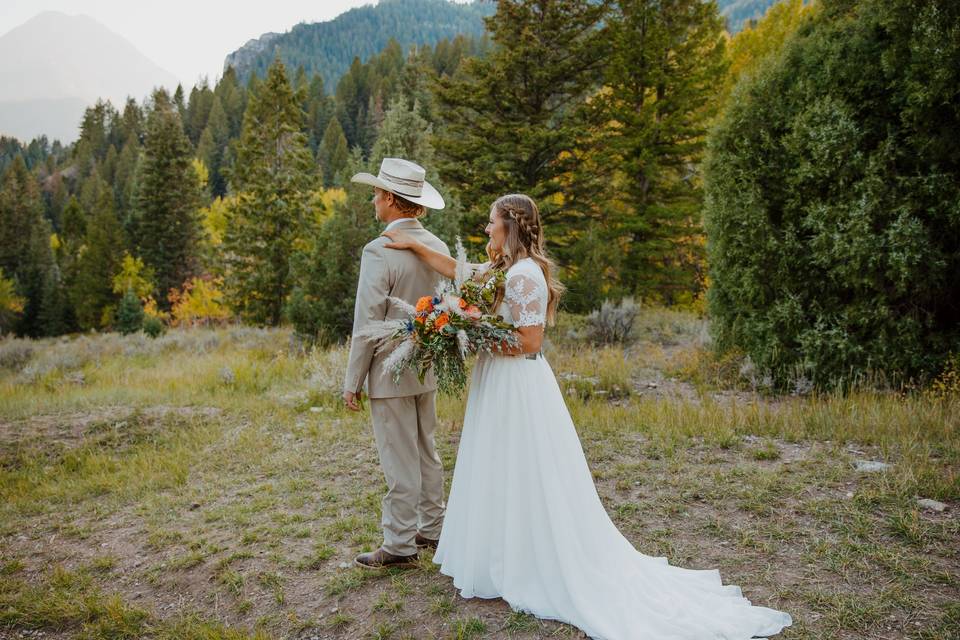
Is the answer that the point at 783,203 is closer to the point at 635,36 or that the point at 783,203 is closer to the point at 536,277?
the point at 536,277

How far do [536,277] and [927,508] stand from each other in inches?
142

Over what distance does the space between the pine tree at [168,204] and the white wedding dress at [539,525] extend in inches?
1559

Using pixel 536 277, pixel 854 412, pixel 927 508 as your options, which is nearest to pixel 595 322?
pixel 854 412

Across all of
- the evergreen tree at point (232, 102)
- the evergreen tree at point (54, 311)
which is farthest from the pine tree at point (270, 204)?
the evergreen tree at point (232, 102)

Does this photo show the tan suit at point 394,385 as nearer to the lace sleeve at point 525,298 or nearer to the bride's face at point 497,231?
the bride's face at point 497,231

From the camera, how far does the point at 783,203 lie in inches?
326

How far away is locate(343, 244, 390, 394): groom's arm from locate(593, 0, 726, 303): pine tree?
49.0 ft

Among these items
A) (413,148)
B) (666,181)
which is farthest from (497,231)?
(666,181)

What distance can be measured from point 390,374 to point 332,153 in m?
65.2

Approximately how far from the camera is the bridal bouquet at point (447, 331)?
3.25m

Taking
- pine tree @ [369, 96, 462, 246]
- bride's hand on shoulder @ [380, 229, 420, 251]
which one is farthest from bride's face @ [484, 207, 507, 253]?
pine tree @ [369, 96, 462, 246]

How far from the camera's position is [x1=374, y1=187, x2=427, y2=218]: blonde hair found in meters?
3.82

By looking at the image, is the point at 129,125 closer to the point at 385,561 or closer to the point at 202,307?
the point at 202,307

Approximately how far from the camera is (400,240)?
3.71m
